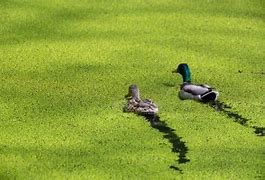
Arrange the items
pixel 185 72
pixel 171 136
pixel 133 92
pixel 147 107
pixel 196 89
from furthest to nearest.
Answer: pixel 185 72, pixel 196 89, pixel 133 92, pixel 147 107, pixel 171 136

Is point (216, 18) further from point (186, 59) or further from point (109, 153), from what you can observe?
point (109, 153)

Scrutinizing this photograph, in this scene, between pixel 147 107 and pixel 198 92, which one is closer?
pixel 147 107

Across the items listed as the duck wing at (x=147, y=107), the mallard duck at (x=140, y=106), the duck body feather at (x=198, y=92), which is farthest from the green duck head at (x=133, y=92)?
the duck body feather at (x=198, y=92)

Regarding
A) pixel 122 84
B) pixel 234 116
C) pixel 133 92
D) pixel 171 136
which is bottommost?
pixel 171 136

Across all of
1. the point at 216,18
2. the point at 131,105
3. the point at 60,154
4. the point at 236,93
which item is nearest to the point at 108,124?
the point at 131,105

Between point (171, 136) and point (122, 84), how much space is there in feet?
4.02

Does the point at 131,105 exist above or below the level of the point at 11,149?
above

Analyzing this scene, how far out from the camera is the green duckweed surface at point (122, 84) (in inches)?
190

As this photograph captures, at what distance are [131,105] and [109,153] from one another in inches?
33.1

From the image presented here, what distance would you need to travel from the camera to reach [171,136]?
211 inches

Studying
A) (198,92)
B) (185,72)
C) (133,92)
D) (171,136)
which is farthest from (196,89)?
(171,136)

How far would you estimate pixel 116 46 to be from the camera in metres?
7.35

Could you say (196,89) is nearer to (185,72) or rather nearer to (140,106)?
(185,72)

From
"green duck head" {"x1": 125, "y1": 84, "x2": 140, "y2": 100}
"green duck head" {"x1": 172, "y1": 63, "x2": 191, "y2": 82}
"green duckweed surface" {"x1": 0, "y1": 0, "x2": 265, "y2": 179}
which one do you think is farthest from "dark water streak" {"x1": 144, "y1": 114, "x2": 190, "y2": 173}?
"green duck head" {"x1": 172, "y1": 63, "x2": 191, "y2": 82}
